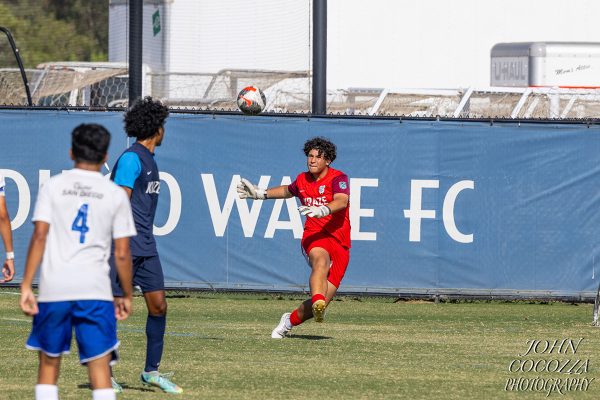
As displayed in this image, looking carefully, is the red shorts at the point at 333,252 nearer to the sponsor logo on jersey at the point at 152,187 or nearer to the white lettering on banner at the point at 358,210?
the sponsor logo on jersey at the point at 152,187

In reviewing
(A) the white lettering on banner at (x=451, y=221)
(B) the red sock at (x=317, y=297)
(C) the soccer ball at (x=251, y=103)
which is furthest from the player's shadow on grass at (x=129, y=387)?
(A) the white lettering on banner at (x=451, y=221)

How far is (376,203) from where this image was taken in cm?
1705

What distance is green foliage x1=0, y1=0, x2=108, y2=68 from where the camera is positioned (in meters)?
64.1

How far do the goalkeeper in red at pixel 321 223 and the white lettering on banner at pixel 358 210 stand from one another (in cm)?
413

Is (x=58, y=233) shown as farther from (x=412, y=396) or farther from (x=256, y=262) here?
(x=256, y=262)

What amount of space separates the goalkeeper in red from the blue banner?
409cm

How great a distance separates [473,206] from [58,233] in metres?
10.7

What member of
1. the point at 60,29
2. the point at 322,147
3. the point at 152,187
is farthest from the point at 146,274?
the point at 60,29


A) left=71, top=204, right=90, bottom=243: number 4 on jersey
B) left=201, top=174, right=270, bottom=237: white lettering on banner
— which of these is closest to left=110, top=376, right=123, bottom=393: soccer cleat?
left=71, top=204, right=90, bottom=243: number 4 on jersey

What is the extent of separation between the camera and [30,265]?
7.03m

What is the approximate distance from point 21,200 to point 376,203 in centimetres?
460

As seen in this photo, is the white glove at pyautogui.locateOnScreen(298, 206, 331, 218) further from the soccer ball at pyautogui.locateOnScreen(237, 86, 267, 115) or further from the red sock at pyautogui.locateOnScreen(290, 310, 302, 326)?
the soccer ball at pyautogui.locateOnScreen(237, 86, 267, 115)

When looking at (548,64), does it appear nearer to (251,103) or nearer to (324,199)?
(251,103)

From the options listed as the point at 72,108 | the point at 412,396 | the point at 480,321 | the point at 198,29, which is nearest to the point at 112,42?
the point at 198,29
